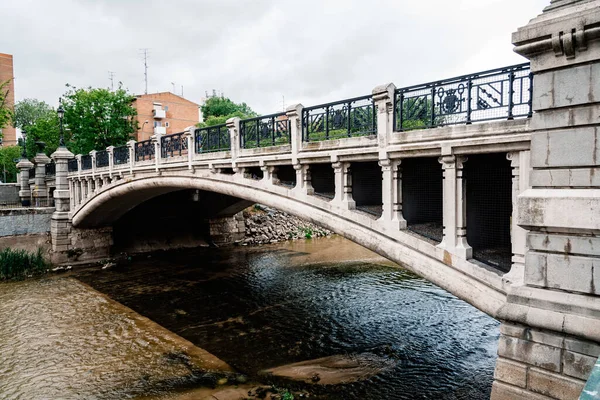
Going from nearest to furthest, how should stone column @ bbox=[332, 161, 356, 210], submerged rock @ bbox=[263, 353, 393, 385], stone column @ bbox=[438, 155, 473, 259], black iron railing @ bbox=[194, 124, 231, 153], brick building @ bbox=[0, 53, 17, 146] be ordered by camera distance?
stone column @ bbox=[438, 155, 473, 259], stone column @ bbox=[332, 161, 356, 210], submerged rock @ bbox=[263, 353, 393, 385], black iron railing @ bbox=[194, 124, 231, 153], brick building @ bbox=[0, 53, 17, 146]

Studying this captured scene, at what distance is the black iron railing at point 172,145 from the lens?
14742 mm

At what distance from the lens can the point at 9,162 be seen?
145 ft

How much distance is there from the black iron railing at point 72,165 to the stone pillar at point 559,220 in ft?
76.6

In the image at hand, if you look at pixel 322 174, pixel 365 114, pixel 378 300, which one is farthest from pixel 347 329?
pixel 365 114

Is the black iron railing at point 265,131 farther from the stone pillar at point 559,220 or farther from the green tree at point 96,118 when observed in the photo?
the green tree at point 96,118

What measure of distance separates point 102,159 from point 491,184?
1838 cm

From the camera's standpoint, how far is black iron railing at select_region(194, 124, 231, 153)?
12.7 meters

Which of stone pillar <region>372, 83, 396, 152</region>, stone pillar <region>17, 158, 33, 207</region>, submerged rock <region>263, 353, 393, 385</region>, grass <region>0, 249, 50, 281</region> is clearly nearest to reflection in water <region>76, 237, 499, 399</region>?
submerged rock <region>263, 353, 393, 385</region>

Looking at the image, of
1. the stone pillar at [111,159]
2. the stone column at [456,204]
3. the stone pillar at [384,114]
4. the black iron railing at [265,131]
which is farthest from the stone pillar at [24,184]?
the stone column at [456,204]

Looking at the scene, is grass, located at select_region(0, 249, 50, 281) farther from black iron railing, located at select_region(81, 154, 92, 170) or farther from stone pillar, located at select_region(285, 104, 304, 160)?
stone pillar, located at select_region(285, 104, 304, 160)

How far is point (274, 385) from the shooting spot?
352 inches

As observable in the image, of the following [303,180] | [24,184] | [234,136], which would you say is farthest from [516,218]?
[24,184]

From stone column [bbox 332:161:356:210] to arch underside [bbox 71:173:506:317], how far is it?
158mm

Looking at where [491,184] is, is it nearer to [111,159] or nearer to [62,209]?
[111,159]
